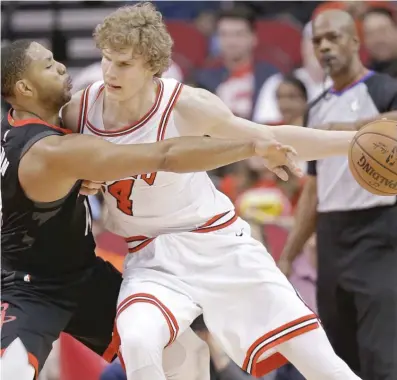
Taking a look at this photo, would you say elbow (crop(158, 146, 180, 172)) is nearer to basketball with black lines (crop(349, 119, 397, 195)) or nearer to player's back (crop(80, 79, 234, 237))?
player's back (crop(80, 79, 234, 237))

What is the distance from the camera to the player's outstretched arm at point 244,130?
4148mm

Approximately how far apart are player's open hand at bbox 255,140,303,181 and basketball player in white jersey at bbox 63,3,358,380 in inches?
23.9

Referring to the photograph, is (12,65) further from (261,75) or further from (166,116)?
(261,75)

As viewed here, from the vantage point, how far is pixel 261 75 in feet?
29.3

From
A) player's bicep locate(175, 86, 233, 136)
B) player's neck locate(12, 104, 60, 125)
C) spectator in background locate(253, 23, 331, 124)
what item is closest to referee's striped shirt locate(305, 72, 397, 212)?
player's bicep locate(175, 86, 233, 136)

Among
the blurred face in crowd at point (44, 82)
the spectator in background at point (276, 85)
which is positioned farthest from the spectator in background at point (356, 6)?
the blurred face in crowd at point (44, 82)

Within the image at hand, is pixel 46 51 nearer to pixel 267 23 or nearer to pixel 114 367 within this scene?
pixel 114 367

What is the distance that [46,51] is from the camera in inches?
169

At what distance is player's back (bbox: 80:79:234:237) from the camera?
13.6 ft

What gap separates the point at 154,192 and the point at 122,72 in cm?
55

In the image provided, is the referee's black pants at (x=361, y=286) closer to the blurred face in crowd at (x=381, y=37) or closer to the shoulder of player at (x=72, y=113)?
the shoulder of player at (x=72, y=113)

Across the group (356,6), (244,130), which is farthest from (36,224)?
(356,6)

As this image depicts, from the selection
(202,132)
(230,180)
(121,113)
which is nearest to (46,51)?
(121,113)

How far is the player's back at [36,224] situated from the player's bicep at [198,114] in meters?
0.54
